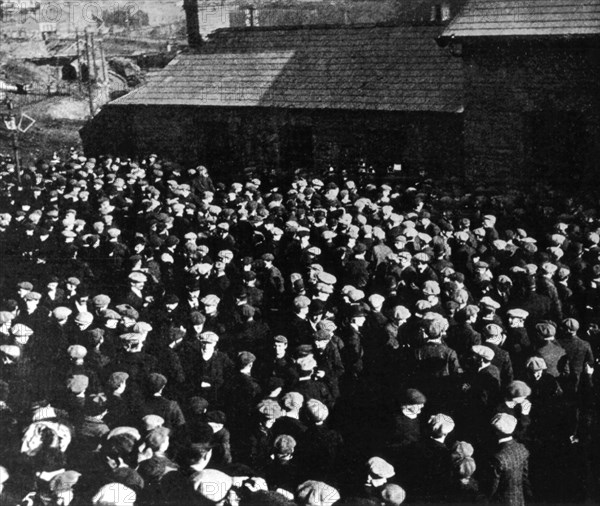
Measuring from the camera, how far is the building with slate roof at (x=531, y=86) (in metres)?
14.0

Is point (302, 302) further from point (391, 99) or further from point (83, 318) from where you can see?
point (391, 99)

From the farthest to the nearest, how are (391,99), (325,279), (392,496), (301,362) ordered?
(391,99), (325,279), (301,362), (392,496)

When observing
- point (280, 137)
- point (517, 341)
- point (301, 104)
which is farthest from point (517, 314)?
point (280, 137)

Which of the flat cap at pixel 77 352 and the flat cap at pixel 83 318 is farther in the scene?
the flat cap at pixel 83 318

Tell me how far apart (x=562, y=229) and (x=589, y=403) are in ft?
15.2

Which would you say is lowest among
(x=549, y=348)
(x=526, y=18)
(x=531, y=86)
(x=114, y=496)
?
(x=549, y=348)

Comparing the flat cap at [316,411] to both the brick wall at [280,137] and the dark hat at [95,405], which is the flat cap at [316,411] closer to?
the dark hat at [95,405]

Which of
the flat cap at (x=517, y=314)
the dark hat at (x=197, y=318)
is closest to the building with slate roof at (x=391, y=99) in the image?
the flat cap at (x=517, y=314)

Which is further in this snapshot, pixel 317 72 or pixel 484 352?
pixel 317 72

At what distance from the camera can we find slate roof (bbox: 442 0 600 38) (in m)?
13.6

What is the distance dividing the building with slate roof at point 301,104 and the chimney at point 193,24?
657 mm

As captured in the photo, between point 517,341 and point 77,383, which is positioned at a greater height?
point 77,383

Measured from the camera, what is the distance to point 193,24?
2172 cm

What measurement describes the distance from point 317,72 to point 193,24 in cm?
559
